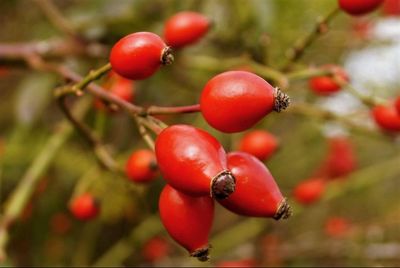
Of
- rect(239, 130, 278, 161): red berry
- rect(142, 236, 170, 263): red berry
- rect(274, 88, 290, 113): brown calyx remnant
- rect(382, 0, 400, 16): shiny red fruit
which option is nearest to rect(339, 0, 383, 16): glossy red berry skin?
rect(239, 130, 278, 161): red berry

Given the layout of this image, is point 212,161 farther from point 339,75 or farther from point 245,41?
point 245,41

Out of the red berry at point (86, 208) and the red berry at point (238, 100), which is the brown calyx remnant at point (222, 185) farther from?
the red berry at point (86, 208)

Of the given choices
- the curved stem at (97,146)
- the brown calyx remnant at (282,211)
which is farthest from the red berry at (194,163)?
the curved stem at (97,146)

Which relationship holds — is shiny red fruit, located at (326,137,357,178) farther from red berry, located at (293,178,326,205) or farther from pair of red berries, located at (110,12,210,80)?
pair of red berries, located at (110,12,210,80)

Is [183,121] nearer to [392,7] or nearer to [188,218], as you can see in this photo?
[392,7]

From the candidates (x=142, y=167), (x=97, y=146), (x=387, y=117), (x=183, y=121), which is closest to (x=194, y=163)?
A: (x=142, y=167)

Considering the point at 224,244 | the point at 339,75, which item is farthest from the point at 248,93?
the point at 224,244
